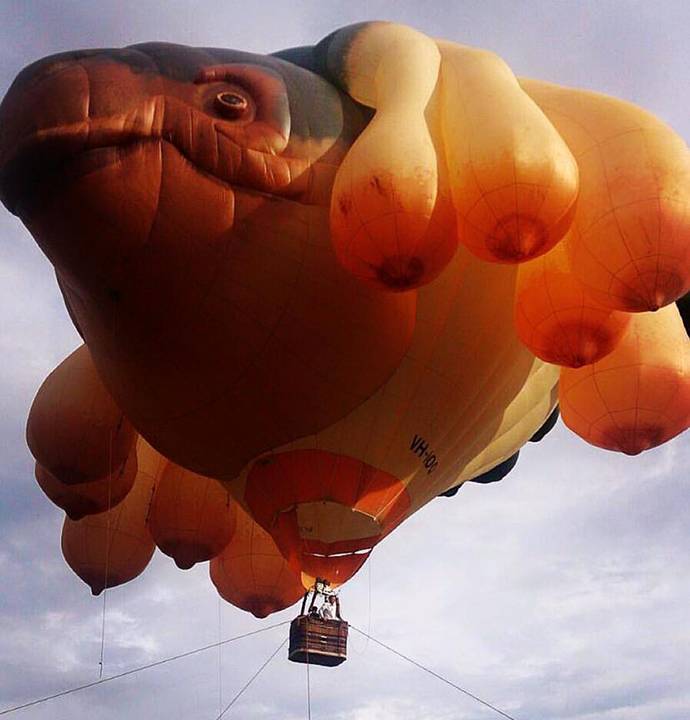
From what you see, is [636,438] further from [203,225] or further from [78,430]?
[78,430]

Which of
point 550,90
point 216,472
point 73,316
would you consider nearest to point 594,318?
point 550,90

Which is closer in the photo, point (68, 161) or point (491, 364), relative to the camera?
point (68, 161)

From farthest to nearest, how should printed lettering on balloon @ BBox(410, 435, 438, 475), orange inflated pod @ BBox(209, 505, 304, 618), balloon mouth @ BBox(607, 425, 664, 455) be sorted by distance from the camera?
orange inflated pod @ BBox(209, 505, 304, 618), balloon mouth @ BBox(607, 425, 664, 455), printed lettering on balloon @ BBox(410, 435, 438, 475)

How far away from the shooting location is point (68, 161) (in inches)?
311

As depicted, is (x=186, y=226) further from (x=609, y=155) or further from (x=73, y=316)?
(x=609, y=155)

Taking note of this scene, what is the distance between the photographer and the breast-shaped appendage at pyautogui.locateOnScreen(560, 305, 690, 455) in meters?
9.50

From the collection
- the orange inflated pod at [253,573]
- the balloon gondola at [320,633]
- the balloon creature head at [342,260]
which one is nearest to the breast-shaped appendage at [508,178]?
the balloon creature head at [342,260]

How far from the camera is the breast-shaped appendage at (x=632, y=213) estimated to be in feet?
25.4

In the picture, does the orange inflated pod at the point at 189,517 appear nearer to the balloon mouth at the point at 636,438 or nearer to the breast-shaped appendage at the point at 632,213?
the balloon mouth at the point at 636,438

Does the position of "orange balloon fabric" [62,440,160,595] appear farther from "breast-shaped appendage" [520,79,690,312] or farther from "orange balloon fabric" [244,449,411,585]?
"breast-shaped appendage" [520,79,690,312]

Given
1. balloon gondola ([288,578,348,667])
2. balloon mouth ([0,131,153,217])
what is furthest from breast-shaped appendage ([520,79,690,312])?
balloon gondola ([288,578,348,667])

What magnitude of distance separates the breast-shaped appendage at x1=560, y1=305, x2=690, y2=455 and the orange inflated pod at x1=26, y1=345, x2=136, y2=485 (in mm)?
4095

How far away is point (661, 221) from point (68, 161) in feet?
13.4

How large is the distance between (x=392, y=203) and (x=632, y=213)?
1.74 m
